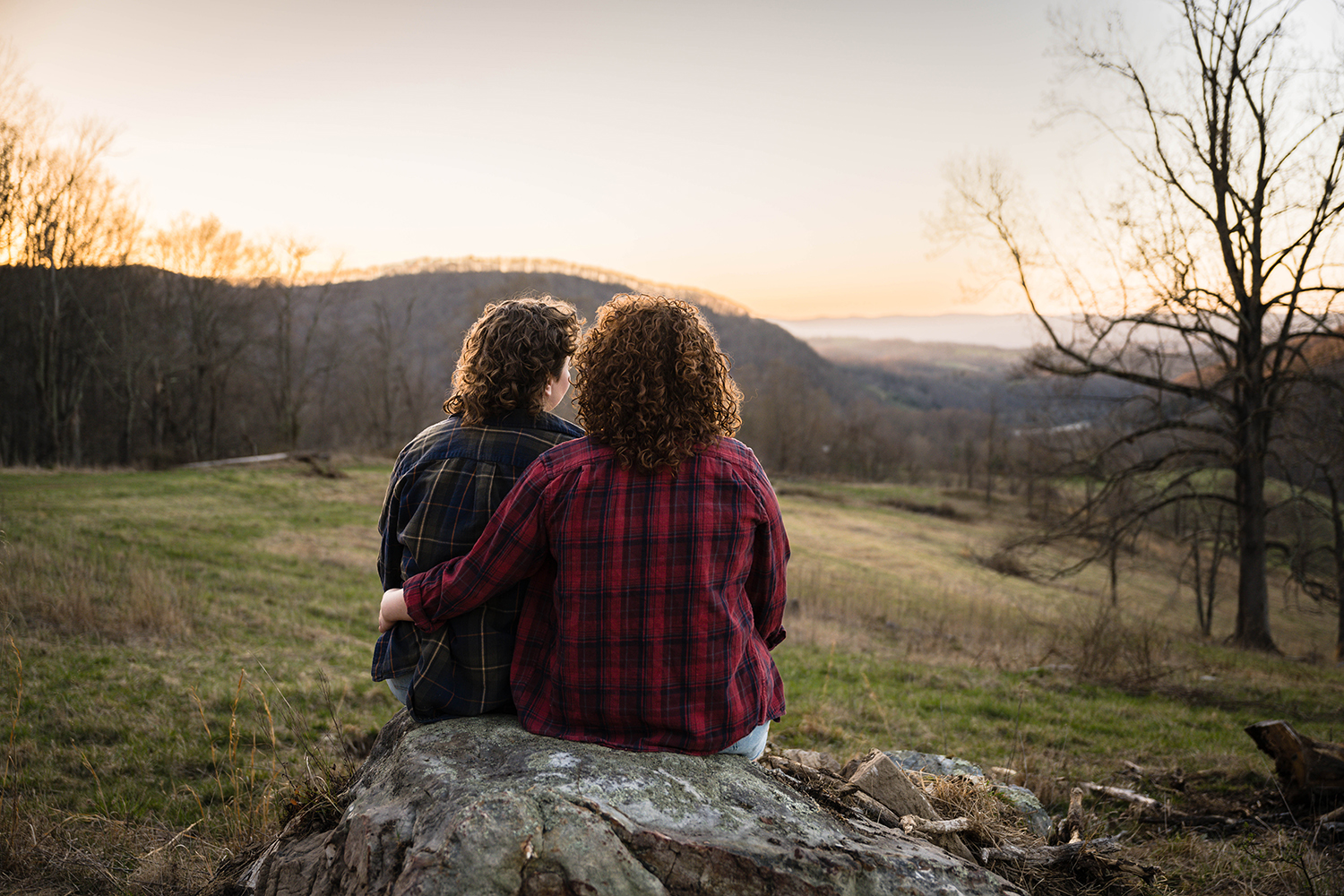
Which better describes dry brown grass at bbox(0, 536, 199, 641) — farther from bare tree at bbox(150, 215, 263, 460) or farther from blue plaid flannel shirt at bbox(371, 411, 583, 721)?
bare tree at bbox(150, 215, 263, 460)

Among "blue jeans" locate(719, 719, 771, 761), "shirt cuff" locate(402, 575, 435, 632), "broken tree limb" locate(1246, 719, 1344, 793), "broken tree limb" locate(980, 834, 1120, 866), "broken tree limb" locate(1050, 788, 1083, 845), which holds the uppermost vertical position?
"shirt cuff" locate(402, 575, 435, 632)

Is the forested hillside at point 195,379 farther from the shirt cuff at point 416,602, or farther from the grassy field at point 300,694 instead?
the shirt cuff at point 416,602

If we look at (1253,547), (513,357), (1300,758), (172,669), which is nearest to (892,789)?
(513,357)

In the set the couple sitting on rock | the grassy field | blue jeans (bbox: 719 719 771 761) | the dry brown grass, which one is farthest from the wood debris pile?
the dry brown grass

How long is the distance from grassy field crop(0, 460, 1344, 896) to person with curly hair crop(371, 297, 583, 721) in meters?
0.99

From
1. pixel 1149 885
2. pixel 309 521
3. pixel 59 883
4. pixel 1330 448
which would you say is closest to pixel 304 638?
pixel 59 883

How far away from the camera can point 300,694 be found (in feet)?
21.7

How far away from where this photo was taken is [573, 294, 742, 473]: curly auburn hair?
2.30m

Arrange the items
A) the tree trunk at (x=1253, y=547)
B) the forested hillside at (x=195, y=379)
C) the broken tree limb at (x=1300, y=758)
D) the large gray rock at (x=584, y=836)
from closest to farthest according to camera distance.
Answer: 1. the large gray rock at (x=584, y=836)
2. the broken tree limb at (x=1300, y=758)
3. the tree trunk at (x=1253, y=547)
4. the forested hillside at (x=195, y=379)

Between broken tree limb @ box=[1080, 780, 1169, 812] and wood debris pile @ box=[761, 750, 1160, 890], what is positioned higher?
wood debris pile @ box=[761, 750, 1160, 890]

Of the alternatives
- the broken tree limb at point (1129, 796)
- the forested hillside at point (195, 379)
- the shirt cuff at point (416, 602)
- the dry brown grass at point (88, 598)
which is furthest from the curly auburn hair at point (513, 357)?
the forested hillside at point (195, 379)

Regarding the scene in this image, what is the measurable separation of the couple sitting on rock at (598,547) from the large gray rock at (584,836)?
17 centimetres

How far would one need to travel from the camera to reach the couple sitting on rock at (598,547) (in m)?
2.34

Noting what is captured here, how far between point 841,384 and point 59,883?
112632 mm
